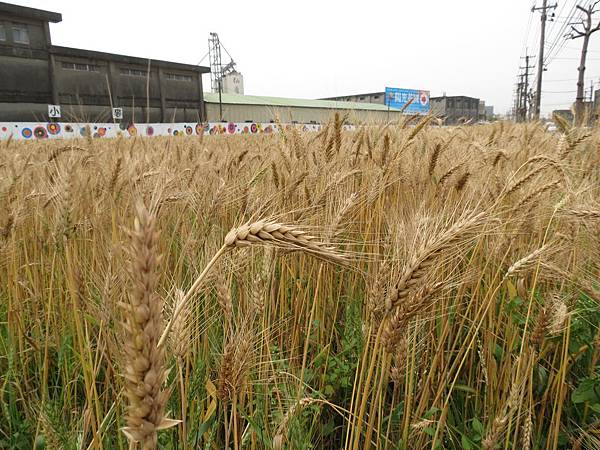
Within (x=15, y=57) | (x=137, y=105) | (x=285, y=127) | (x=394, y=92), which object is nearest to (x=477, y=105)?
(x=394, y=92)

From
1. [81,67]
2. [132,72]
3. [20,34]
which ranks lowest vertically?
[81,67]

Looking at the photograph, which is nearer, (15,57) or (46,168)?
(46,168)

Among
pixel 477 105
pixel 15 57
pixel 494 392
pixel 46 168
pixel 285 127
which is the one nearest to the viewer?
pixel 494 392

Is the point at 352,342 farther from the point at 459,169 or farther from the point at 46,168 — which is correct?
the point at 46,168

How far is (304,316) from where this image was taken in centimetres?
160

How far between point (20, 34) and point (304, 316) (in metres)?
32.9

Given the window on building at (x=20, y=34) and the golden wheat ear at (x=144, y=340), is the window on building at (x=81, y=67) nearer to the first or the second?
the window on building at (x=20, y=34)

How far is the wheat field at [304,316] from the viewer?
0.80 metres

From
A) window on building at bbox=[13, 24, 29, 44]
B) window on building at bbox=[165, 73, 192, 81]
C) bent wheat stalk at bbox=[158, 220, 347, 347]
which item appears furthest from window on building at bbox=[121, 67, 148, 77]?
bent wheat stalk at bbox=[158, 220, 347, 347]

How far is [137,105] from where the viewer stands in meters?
30.9

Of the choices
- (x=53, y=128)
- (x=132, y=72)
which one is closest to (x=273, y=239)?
(x=53, y=128)

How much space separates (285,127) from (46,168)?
1.56 m

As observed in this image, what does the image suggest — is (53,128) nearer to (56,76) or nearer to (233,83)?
(56,76)

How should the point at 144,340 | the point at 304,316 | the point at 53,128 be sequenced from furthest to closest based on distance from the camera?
1. the point at 53,128
2. the point at 304,316
3. the point at 144,340
